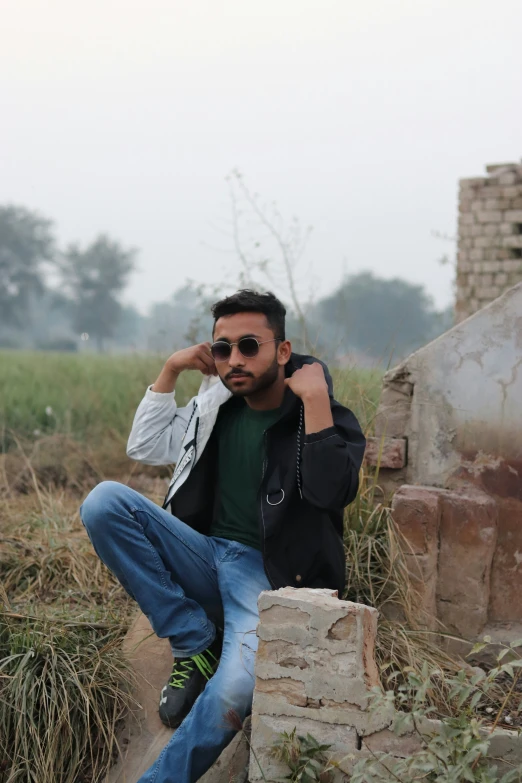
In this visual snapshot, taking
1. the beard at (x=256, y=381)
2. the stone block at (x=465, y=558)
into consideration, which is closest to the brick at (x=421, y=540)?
the stone block at (x=465, y=558)

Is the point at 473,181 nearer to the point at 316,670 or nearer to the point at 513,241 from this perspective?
the point at 513,241

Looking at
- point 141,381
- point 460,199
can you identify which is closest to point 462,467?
point 141,381

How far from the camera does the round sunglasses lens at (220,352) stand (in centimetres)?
305

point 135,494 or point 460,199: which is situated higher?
point 460,199

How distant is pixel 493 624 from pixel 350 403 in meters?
1.33

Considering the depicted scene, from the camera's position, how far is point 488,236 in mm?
8867

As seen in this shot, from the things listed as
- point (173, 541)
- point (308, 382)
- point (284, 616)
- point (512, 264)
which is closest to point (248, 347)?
point (308, 382)

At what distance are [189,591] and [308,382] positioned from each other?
96 centimetres

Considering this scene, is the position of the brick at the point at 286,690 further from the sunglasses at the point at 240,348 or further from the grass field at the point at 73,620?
the sunglasses at the point at 240,348

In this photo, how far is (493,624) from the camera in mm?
3482

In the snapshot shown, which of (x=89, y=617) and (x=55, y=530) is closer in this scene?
(x=89, y=617)

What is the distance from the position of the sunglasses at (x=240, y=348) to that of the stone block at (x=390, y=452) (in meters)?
0.88

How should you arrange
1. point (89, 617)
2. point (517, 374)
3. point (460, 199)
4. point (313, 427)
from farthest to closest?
point (460, 199)
point (89, 617)
point (517, 374)
point (313, 427)

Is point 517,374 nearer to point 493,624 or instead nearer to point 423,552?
point 423,552
